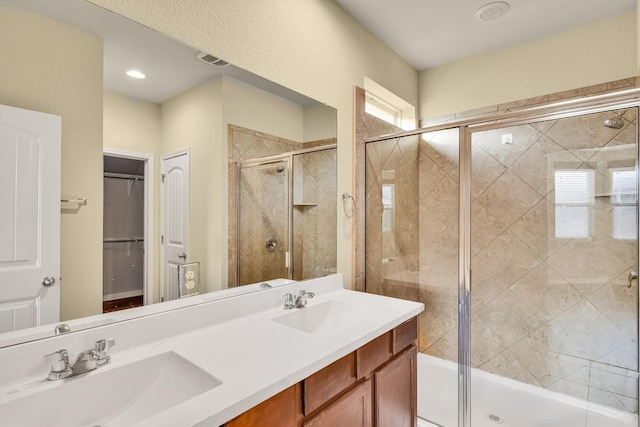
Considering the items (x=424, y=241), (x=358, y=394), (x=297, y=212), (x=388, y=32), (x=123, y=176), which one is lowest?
(x=358, y=394)

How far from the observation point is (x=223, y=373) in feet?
2.89

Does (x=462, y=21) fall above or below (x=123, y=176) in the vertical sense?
A: above

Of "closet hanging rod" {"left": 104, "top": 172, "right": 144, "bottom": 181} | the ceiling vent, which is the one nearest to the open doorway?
"closet hanging rod" {"left": 104, "top": 172, "right": 144, "bottom": 181}

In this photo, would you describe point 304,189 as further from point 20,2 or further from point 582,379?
point 582,379

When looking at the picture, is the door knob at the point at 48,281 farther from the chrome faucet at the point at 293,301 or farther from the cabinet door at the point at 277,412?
the chrome faucet at the point at 293,301

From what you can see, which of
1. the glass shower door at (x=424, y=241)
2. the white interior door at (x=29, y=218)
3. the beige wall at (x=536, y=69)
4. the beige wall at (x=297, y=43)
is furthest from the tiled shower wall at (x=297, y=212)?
the beige wall at (x=536, y=69)

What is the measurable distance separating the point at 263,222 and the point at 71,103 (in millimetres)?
875

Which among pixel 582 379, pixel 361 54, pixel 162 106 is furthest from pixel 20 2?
pixel 582 379

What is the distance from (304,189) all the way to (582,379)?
214 cm

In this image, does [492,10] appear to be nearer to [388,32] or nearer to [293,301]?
[388,32]

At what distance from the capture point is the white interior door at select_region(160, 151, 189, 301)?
1237 mm

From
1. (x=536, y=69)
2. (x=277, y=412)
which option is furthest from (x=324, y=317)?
(x=536, y=69)

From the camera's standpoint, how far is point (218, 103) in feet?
4.60

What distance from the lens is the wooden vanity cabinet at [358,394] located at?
0.91 meters
